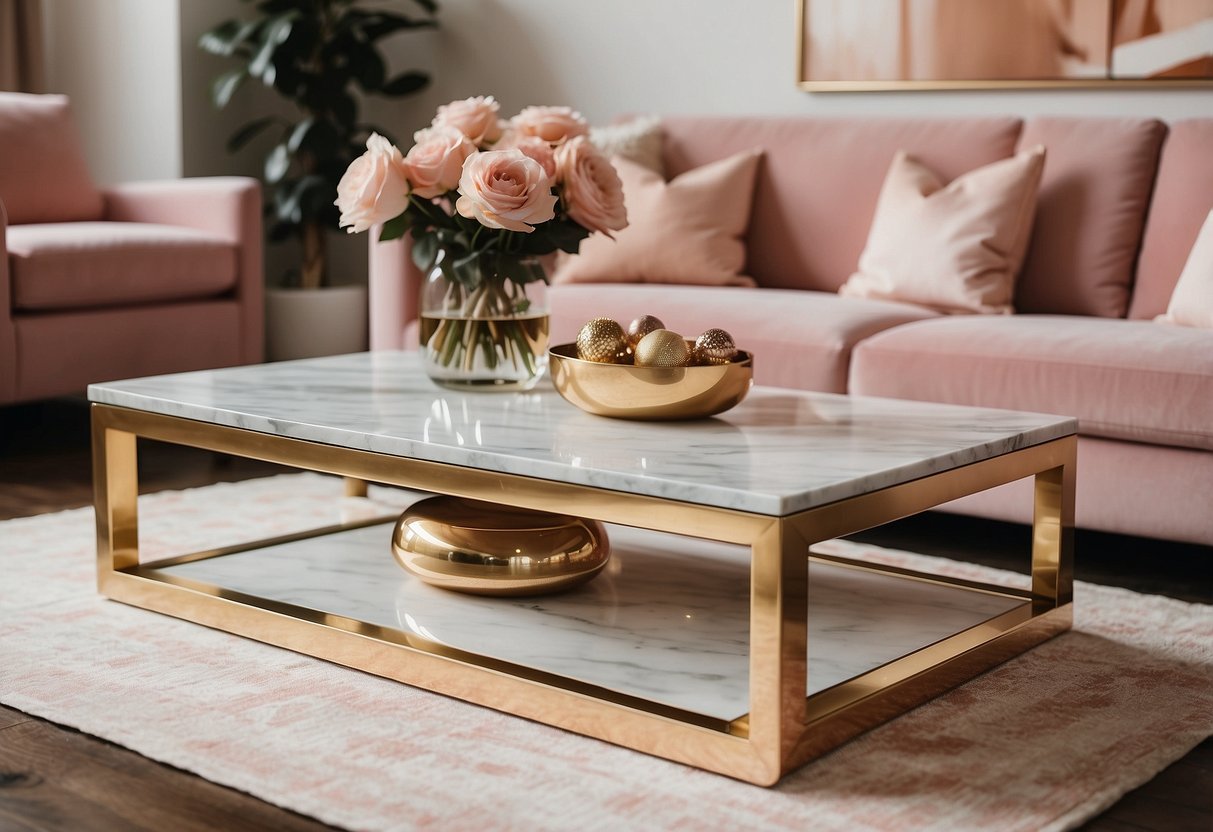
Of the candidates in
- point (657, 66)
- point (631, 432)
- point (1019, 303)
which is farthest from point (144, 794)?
point (657, 66)

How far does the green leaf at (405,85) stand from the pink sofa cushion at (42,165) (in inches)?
39.7

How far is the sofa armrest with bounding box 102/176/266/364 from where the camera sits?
409 cm

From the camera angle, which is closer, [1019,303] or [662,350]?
[662,350]

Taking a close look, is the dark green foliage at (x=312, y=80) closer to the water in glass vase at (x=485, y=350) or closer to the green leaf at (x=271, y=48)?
the green leaf at (x=271, y=48)

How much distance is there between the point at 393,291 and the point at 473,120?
1.29 meters

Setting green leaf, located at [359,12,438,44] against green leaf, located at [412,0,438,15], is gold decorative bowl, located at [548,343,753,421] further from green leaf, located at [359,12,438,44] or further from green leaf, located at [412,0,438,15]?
green leaf, located at [412,0,438,15]

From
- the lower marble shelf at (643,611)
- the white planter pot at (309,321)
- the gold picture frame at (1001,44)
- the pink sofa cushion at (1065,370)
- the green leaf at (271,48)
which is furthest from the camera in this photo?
the white planter pot at (309,321)

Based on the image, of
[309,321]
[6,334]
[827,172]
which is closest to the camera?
[6,334]

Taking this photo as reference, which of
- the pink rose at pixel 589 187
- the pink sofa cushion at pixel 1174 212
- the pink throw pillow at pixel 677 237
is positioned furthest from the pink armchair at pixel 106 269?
the pink sofa cushion at pixel 1174 212

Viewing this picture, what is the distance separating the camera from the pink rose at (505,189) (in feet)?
7.02

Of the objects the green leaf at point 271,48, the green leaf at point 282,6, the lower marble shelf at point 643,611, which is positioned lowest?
the lower marble shelf at point 643,611

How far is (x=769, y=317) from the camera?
10.1 feet

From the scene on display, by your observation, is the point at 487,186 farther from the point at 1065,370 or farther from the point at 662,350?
the point at 1065,370

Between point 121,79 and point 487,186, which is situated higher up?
point 121,79
